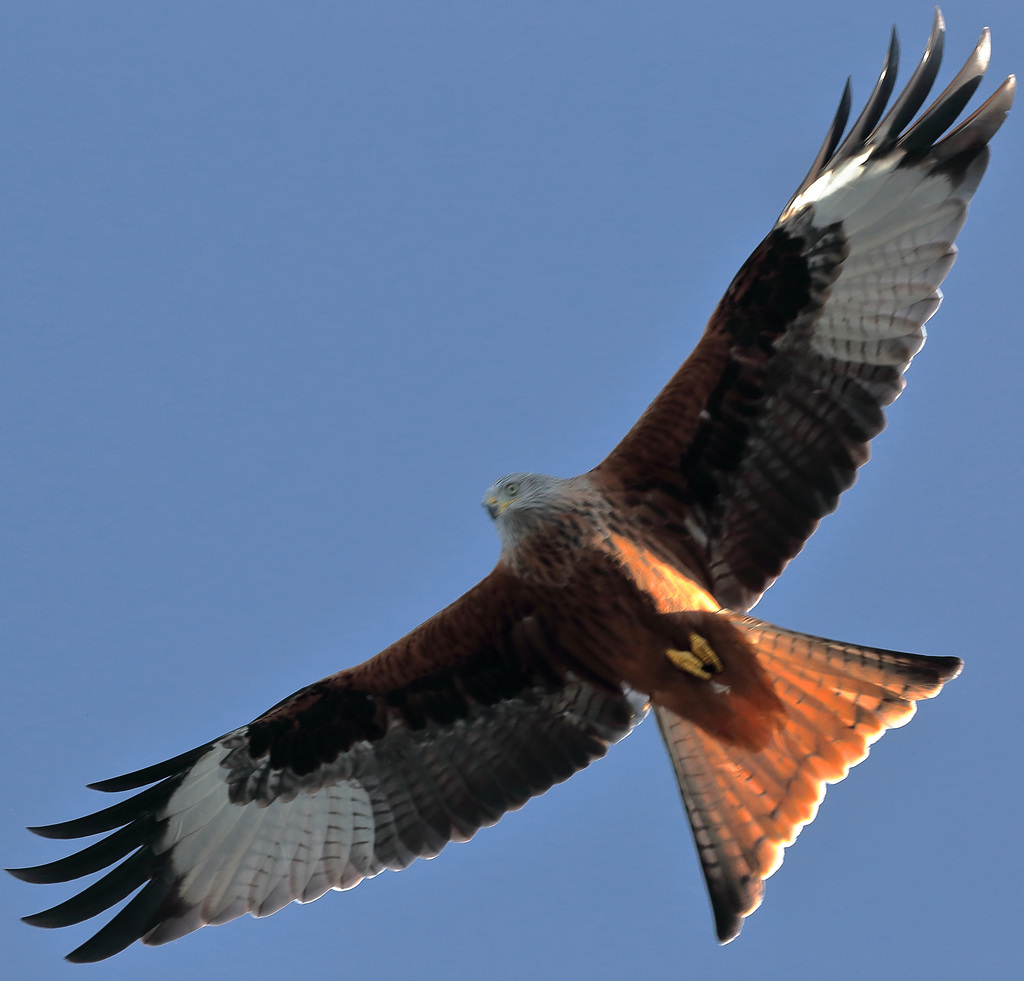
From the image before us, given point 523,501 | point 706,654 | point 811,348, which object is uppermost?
point 523,501

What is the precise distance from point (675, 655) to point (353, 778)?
7.28 feet

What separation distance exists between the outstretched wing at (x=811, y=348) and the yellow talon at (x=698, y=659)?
22.7 inches

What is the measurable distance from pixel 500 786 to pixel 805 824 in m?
1.86

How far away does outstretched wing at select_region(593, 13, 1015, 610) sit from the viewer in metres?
7.27

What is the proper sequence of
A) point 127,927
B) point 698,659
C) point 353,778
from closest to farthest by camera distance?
point 698,659 → point 127,927 → point 353,778

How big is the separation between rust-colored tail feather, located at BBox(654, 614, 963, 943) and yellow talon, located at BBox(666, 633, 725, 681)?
261 mm

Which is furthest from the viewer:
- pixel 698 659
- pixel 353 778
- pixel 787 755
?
pixel 353 778

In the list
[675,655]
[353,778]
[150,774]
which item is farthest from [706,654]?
[150,774]

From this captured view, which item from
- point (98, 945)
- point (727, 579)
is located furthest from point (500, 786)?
point (98, 945)

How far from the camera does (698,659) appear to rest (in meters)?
7.35

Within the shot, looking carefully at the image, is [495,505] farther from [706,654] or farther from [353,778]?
[353,778]

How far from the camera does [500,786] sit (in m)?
8.09

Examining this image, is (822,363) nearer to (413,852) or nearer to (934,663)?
(934,663)

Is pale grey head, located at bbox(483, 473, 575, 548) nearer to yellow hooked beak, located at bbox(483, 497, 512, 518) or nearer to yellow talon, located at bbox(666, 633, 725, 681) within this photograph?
yellow hooked beak, located at bbox(483, 497, 512, 518)
